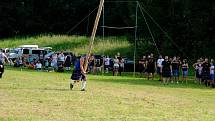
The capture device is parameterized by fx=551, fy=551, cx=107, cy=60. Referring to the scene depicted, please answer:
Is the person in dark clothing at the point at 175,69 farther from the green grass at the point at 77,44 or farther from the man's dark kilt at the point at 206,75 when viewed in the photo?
the green grass at the point at 77,44

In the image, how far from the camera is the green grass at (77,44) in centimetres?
5231

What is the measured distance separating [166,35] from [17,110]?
32522mm

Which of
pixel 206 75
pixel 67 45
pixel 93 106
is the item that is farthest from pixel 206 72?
pixel 67 45

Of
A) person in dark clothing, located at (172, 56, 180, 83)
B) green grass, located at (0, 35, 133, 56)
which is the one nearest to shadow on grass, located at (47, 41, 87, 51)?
green grass, located at (0, 35, 133, 56)

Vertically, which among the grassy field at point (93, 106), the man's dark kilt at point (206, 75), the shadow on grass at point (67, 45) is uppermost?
the shadow on grass at point (67, 45)

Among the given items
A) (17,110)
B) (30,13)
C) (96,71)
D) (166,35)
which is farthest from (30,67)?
(30,13)

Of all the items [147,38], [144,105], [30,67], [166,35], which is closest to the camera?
[144,105]

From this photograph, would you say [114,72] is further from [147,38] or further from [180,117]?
[180,117]

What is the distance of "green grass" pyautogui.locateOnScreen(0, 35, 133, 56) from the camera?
172ft

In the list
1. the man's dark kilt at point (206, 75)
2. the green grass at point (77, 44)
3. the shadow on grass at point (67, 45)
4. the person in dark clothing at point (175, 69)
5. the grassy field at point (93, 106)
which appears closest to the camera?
the grassy field at point (93, 106)

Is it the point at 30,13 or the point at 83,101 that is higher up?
the point at 30,13

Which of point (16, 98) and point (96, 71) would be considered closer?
point (16, 98)

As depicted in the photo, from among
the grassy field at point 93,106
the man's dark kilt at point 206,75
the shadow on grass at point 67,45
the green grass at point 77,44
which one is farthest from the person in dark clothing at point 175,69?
the shadow on grass at point 67,45

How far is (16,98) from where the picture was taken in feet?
51.0
